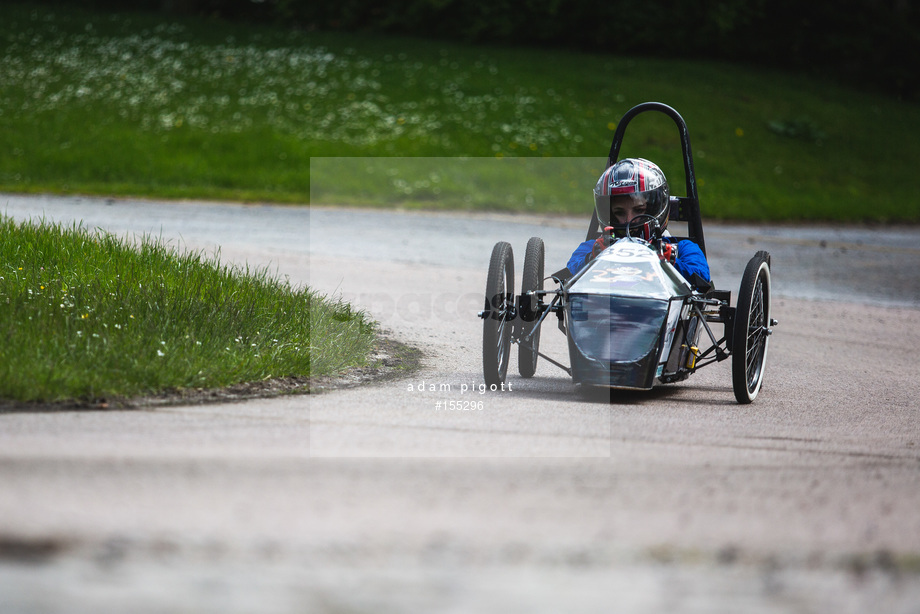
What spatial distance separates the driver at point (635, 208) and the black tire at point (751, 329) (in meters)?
0.32

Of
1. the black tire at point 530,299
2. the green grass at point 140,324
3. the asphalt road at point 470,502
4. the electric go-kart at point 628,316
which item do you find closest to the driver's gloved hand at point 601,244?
the electric go-kart at point 628,316

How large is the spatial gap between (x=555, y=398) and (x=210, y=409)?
6.21 ft

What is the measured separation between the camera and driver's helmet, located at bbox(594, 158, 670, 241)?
20.8 ft

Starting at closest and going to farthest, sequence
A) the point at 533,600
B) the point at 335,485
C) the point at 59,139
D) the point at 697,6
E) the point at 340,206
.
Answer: the point at 533,600, the point at 335,485, the point at 340,206, the point at 59,139, the point at 697,6

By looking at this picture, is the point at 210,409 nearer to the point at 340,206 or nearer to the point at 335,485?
the point at 335,485

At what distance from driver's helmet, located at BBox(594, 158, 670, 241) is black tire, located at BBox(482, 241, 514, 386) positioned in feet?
2.36

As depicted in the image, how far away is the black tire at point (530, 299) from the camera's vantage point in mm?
6043

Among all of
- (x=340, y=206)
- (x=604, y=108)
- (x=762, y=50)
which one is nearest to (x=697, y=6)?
(x=762, y=50)

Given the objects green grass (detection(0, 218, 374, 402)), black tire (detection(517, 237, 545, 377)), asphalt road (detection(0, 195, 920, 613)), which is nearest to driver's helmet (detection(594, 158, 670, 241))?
black tire (detection(517, 237, 545, 377))

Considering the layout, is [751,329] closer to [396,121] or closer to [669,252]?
[669,252]

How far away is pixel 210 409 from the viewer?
4.86m

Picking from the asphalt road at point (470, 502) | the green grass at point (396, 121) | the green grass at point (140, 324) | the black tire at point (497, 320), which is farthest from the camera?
the green grass at point (396, 121)

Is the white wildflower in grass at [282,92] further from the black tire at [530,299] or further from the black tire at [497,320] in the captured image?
the black tire at [497,320]

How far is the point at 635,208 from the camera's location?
6395mm
